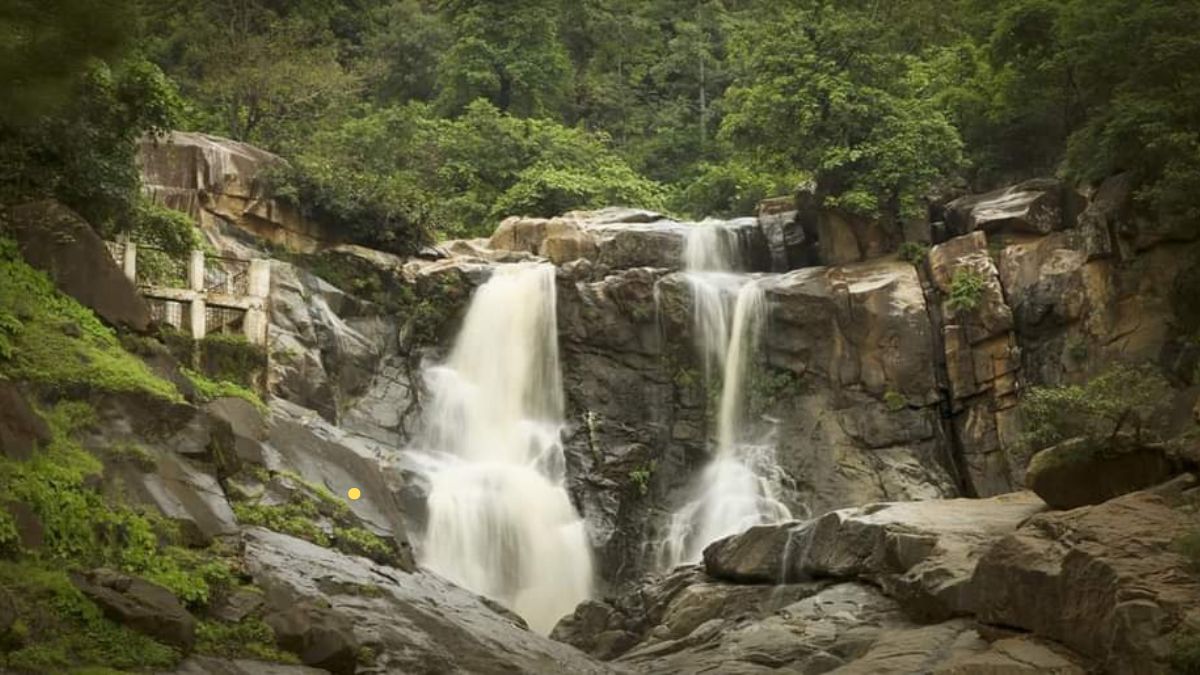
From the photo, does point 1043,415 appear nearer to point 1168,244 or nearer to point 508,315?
point 1168,244

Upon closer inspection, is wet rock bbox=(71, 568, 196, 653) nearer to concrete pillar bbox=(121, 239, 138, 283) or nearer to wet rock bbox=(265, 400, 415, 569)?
wet rock bbox=(265, 400, 415, 569)

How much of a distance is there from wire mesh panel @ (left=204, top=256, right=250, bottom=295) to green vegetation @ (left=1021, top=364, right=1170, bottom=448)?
1448 cm

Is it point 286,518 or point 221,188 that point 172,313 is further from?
point 221,188

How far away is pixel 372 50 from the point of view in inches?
1965

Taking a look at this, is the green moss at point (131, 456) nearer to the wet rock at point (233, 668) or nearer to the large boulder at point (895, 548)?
the wet rock at point (233, 668)

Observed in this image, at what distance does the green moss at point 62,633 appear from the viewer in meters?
13.0

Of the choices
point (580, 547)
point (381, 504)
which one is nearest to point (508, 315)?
point (580, 547)

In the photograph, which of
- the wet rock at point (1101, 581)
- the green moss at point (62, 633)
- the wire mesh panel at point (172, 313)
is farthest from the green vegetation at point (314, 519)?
the wet rock at point (1101, 581)

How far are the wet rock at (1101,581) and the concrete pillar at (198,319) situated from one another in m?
13.6

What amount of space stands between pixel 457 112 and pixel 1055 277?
24170 millimetres

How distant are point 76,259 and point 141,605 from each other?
7.44 m

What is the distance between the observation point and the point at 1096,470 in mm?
20188

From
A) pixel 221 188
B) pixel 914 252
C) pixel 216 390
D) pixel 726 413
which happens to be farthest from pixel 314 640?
pixel 914 252

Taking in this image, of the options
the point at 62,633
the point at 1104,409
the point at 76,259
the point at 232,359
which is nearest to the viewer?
the point at 62,633
